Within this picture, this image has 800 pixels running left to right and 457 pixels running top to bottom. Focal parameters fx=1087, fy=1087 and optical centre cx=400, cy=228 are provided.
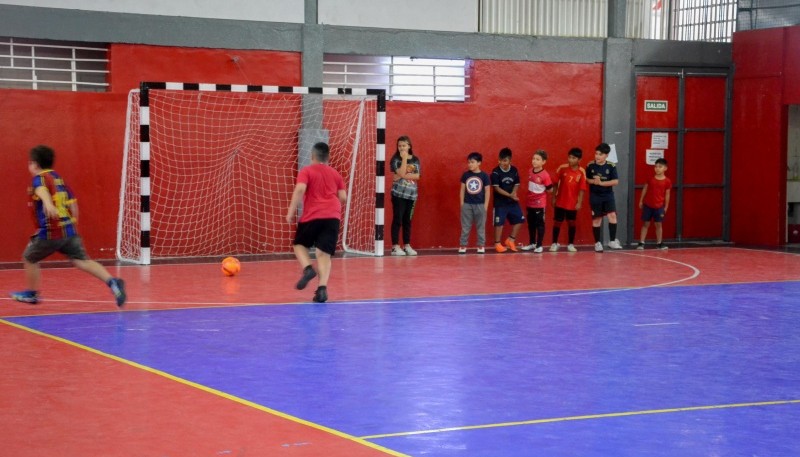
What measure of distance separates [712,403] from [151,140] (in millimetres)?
11996

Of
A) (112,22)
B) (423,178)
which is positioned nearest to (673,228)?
(423,178)

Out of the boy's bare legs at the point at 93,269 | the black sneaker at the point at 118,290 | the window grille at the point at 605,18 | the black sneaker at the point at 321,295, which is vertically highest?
the window grille at the point at 605,18

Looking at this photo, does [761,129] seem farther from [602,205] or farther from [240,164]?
[240,164]

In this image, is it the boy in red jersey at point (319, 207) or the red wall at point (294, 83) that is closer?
the boy in red jersey at point (319, 207)

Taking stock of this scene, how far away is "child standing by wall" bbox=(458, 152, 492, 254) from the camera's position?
18641 millimetres

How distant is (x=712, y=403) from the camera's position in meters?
7.30

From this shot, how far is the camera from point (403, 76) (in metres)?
19.9

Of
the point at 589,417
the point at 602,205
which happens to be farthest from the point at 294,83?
the point at 589,417

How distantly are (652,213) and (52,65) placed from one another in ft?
35.9

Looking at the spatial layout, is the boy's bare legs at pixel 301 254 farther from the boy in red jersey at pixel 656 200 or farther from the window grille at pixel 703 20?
the window grille at pixel 703 20

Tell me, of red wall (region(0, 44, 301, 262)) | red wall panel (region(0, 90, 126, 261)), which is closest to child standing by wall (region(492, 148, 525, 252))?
red wall (region(0, 44, 301, 262))

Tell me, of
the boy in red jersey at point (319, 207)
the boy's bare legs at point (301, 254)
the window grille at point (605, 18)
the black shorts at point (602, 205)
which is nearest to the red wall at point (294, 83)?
the window grille at point (605, 18)

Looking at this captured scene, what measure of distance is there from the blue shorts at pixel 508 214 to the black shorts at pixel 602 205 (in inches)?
58.3

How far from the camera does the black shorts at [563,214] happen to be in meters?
19.6
